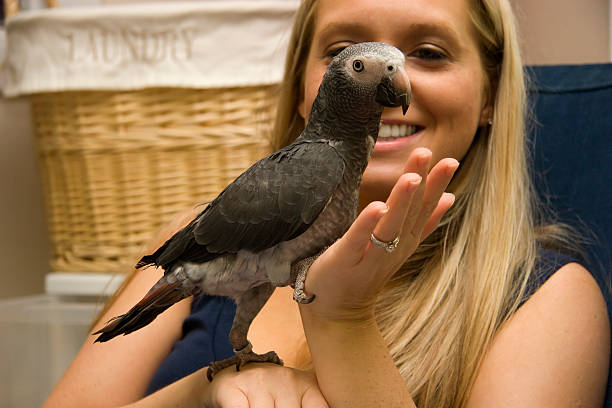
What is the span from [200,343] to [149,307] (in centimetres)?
41

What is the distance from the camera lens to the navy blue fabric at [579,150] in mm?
950

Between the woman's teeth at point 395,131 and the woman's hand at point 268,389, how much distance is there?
0.29 m

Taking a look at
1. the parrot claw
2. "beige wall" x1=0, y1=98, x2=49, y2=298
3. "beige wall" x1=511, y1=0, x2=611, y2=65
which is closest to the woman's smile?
the parrot claw

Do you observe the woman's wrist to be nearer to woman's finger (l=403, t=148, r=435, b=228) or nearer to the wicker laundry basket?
woman's finger (l=403, t=148, r=435, b=228)

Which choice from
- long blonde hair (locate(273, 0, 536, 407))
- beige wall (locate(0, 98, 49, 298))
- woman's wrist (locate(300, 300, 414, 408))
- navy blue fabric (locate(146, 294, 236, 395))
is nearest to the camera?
woman's wrist (locate(300, 300, 414, 408))

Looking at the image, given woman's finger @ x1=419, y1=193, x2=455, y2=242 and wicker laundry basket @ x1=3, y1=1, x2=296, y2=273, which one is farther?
wicker laundry basket @ x1=3, y1=1, x2=296, y2=273

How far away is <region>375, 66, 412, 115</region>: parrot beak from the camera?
0.46 m

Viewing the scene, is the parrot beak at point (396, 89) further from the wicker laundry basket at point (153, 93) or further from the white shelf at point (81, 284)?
the white shelf at point (81, 284)

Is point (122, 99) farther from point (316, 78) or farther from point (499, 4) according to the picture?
point (499, 4)

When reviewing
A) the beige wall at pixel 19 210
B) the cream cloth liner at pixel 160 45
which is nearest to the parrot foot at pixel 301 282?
the cream cloth liner at pixel 160 45

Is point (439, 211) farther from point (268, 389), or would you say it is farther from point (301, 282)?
point (268, 389)

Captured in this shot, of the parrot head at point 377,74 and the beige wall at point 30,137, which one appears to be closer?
the parrot head at point 377,74

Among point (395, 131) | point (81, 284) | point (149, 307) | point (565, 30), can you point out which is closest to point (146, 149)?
point (81, 284)

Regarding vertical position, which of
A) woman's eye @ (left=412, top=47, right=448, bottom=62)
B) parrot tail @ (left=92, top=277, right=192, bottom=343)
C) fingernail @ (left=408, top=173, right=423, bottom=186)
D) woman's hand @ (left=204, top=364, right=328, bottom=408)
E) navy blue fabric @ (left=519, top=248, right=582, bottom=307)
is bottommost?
navy blue fabric @ (left=519, top=248, right=582, bottom=307)
